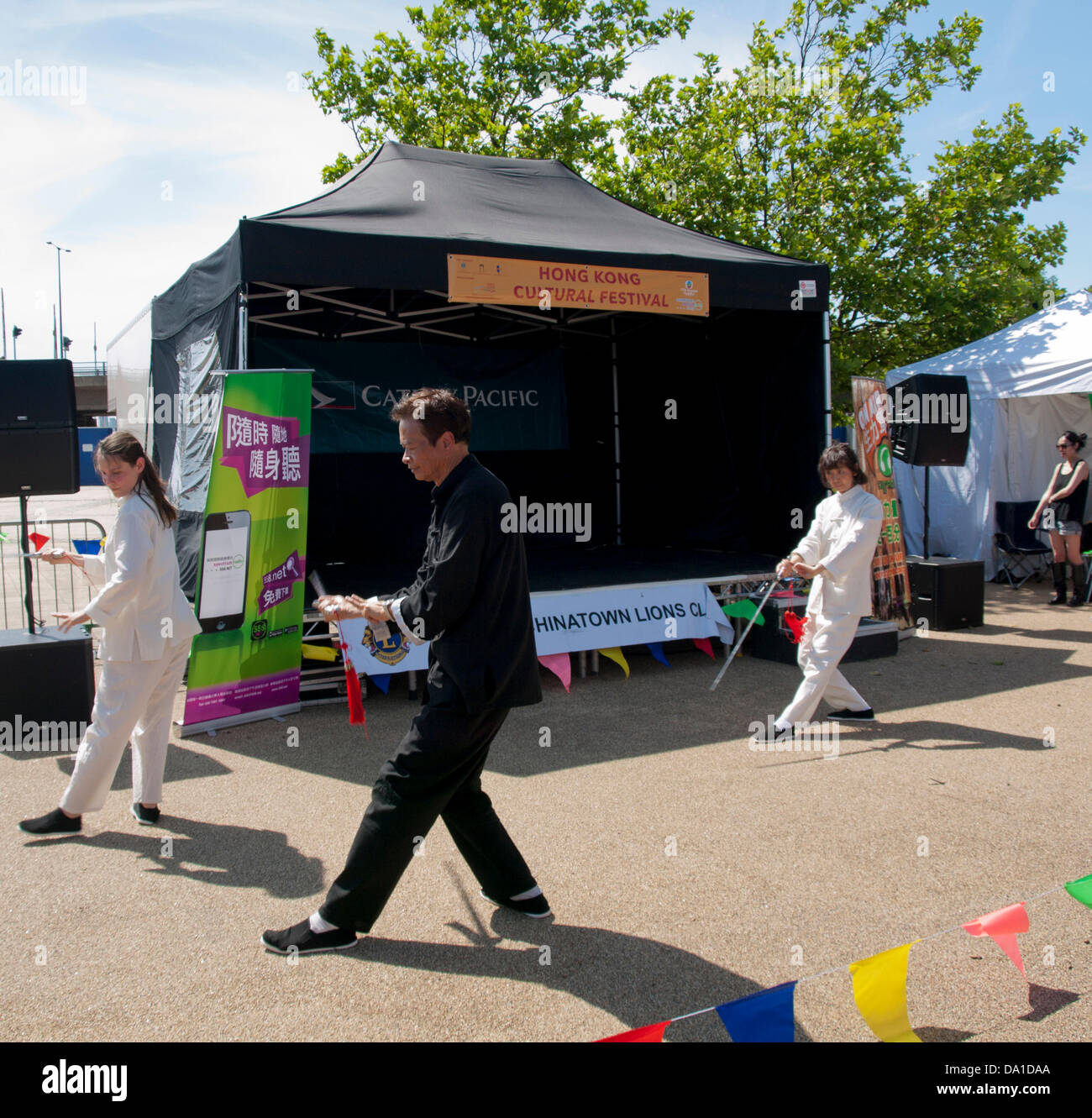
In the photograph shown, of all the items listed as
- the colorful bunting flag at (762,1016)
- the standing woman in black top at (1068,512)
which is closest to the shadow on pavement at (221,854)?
the colorful bunting flag at (762,1016)

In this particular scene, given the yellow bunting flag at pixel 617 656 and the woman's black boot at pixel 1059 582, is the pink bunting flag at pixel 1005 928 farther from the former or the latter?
the woman's black boot at pixel 1059 582

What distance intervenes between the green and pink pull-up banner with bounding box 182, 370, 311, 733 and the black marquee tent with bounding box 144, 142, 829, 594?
0.66 meters

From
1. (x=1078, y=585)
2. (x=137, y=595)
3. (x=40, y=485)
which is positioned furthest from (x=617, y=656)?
(x=1078, y=585)

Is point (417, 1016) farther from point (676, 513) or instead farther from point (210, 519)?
point (676, 513)

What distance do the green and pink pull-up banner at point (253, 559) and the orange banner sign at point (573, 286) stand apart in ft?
5.13

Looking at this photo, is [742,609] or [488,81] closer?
[742,609]

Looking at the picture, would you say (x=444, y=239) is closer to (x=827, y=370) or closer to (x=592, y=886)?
(x=827, y=370)

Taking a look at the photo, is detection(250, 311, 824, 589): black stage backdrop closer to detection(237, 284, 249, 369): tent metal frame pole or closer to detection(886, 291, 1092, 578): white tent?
detection(886, 291, 1092, 578): white tent

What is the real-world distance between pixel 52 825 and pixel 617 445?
8.94m

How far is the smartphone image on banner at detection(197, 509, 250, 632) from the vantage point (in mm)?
5742

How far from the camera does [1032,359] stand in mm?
11914

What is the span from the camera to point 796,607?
812 centimetres

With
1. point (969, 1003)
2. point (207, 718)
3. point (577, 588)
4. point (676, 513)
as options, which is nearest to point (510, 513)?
point (969, 1003)

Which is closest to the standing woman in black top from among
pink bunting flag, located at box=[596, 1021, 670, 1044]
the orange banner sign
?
the orange banner sign
